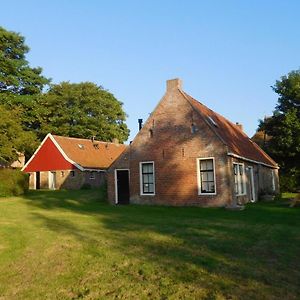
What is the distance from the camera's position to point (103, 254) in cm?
993

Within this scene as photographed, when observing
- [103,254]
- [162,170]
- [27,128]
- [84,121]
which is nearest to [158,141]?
[162,170]

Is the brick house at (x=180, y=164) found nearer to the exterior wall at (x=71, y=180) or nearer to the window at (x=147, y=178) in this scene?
the window at (x=147, y=178)

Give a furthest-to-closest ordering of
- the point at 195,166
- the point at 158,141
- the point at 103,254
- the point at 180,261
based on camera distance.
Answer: the point at 158,141 < the point at 195,166 < the point at 103,254 < the point at 180,261

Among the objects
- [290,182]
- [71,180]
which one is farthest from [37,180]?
[290,182]

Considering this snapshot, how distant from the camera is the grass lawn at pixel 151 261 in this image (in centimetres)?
733

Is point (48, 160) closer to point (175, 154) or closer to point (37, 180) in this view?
point (37, 180)

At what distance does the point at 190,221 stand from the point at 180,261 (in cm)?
670

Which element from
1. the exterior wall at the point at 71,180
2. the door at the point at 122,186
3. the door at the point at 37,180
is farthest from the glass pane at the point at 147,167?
the door at the point at 37,180

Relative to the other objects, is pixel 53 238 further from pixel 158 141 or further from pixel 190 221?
pixel 158 141

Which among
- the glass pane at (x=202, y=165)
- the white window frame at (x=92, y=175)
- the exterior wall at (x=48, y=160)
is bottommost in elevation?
the glass pane at (x=202, y=165)

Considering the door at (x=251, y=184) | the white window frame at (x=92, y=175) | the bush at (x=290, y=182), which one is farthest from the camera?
the white window frame at (x=92, y=175)

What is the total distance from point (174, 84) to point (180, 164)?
200 inches

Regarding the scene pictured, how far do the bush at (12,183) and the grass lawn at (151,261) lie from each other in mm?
17880

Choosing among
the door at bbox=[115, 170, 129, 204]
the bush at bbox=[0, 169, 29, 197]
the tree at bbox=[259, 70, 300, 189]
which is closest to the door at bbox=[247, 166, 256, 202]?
the door at bbox=[115, 170, 129, 204]
